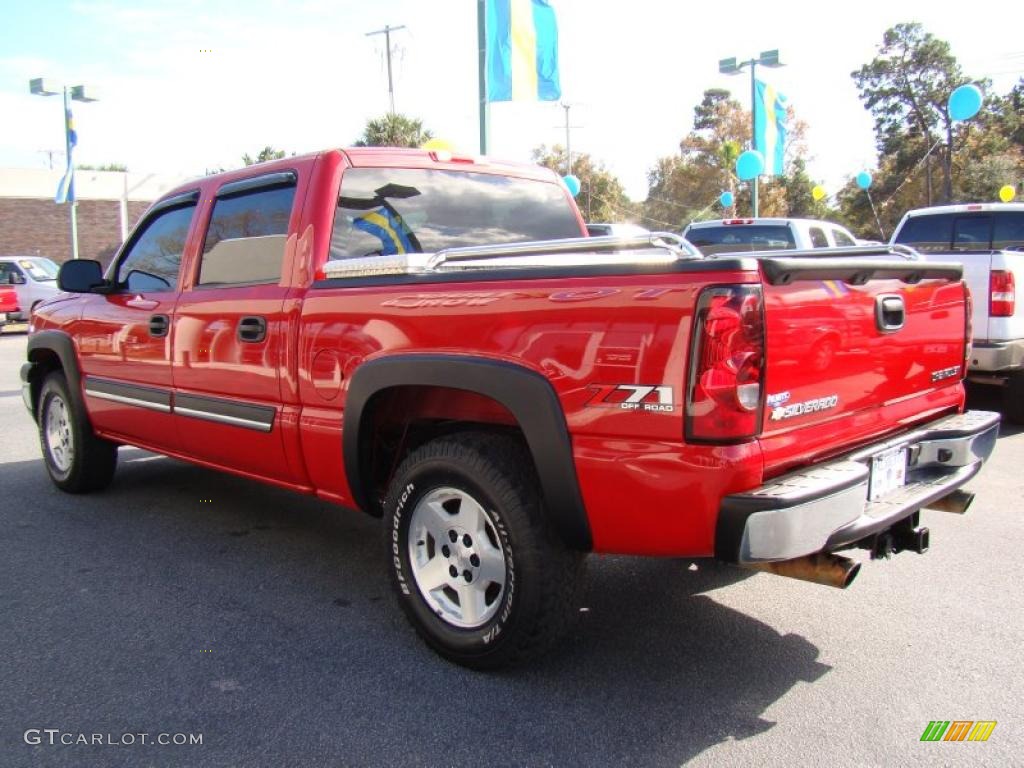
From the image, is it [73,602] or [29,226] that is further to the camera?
[29,226]

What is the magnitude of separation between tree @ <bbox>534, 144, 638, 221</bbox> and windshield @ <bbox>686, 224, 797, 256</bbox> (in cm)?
4790

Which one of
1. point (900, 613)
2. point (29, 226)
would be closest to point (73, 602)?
point (900, 613)

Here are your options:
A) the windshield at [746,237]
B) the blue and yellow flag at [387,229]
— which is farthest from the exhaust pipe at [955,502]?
the windshield at [746,237]

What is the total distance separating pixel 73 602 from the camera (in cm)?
385

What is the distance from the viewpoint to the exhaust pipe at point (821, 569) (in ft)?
9.11

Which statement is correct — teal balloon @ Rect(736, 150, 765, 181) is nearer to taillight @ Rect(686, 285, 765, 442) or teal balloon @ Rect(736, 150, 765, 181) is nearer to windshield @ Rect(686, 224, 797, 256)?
windshield @ Rect(686, 224, 797, 256)

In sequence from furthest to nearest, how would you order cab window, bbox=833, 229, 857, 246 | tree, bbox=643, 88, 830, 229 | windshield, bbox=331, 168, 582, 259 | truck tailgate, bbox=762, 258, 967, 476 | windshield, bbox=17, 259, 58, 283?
tree, bbox=643, 88, 830, 229 < windshield, bbox=17, 259, 58, 283 < cab window, bbox=833, 229, 857, 246 < windshield, bbox=331, 168, 582, 259 < truck tailgate, bbox=762, 258, 967, 476

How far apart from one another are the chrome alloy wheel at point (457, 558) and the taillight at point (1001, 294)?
5.49 meters

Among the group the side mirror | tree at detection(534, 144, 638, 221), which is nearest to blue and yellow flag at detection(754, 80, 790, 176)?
the side mirror

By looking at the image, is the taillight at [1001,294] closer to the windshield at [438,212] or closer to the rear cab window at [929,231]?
the rear cab window at [929,231]

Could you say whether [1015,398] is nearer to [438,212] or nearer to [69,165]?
[438,212]

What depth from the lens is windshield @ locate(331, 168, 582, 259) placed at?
3887 millimetres

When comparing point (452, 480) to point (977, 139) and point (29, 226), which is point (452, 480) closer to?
point (29, 226)

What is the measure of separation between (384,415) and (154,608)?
1.39 m
